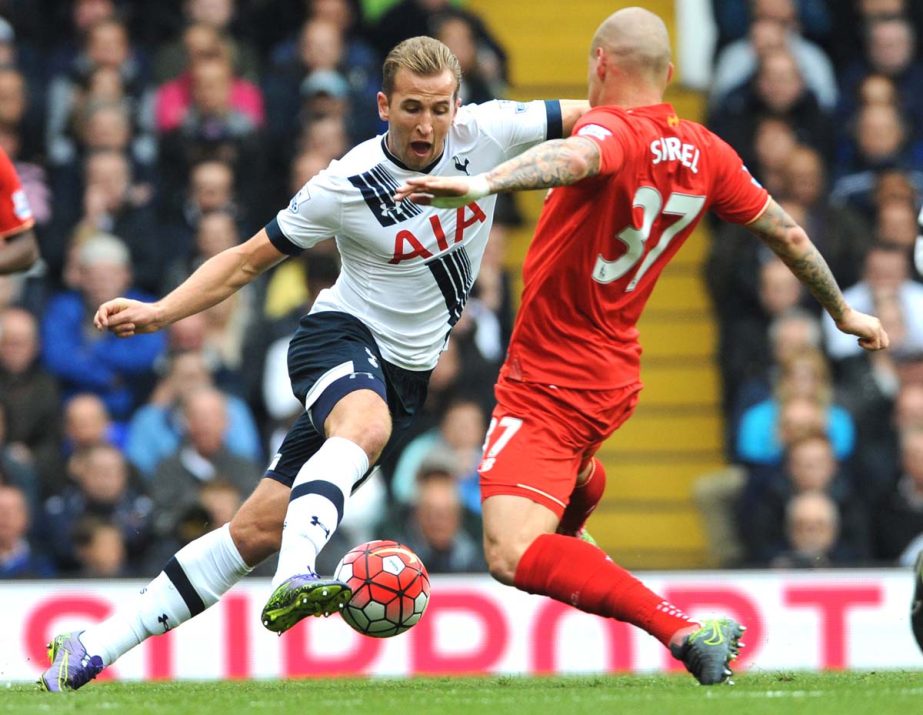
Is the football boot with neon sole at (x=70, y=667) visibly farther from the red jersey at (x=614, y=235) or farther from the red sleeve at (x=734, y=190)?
the red sleeve at (x=734, y=190)

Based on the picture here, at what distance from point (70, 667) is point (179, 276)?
14.7 ft

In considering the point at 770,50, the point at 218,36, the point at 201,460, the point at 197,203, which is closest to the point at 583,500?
the point at 201,460

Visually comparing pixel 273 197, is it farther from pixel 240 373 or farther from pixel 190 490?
pixel 190 490

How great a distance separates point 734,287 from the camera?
11500 millimetres

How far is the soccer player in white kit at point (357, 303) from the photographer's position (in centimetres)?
664

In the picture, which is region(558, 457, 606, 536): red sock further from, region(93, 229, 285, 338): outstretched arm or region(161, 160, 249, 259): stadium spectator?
region(161, 160, 249, 259): stadium spectator

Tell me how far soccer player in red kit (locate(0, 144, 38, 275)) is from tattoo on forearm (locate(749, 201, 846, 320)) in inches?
111

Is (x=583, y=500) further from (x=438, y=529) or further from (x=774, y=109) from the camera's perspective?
(x=774, y=109)

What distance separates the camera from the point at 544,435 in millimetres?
6641

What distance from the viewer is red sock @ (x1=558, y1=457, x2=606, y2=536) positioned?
23.9 ft

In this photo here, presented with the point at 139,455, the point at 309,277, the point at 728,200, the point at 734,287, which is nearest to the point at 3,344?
the point at 139,455

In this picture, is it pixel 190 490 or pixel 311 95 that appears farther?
pixel 311 95

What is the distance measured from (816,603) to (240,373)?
11.8 ft

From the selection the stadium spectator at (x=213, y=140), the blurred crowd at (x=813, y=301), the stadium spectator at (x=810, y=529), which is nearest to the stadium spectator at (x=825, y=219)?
the blurred crowd at (x=813, y=301)
